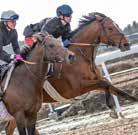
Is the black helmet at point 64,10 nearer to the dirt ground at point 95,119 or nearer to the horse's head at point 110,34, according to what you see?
the horse's head at point 110,34

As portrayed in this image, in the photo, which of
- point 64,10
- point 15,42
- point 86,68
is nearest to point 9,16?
point 15,42

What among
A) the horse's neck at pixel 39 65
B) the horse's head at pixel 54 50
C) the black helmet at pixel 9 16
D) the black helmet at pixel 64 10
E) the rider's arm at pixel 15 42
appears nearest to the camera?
the horse's head at pixel 54 50

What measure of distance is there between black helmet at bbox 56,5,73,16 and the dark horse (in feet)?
1.65

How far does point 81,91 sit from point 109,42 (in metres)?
1.18

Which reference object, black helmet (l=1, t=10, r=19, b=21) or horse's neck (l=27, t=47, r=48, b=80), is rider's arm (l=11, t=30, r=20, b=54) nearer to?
black helmet (l=1, t=10, r=19, b=21)

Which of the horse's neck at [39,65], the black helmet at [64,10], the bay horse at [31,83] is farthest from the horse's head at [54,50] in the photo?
the black helmet at [64,10]

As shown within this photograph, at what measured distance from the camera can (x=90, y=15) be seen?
36.7ft

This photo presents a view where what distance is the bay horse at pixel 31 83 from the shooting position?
8258mm

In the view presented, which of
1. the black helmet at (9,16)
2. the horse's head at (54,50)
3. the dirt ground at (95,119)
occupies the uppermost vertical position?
the black helmet at (9,16)

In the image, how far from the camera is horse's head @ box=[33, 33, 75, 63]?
8.19m

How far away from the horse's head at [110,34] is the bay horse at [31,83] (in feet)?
8.37

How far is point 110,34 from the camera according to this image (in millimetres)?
10961

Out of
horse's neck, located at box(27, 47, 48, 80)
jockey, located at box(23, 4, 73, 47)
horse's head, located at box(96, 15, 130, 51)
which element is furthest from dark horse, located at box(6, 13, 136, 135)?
horse's neck, located at box(27, 47, 48, 80)

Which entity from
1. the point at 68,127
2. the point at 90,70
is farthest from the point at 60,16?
the point at 68,127
